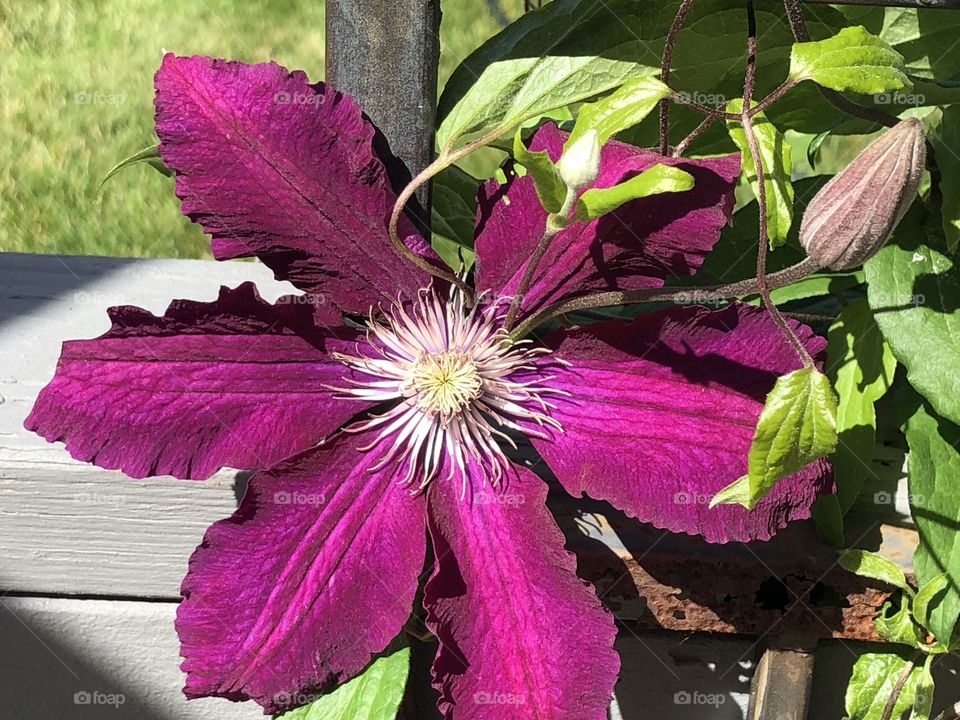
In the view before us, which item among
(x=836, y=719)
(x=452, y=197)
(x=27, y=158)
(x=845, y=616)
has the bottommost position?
(x=836, y=719)

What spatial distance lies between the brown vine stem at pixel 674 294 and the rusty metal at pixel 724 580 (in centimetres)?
18

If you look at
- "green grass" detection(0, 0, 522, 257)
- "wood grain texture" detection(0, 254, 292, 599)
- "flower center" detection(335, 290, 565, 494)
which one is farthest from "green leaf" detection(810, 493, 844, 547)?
"green grass" detection(0, 0, 522, 257)

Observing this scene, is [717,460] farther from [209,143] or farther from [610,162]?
[209,143]

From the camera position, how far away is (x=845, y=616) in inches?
30.8

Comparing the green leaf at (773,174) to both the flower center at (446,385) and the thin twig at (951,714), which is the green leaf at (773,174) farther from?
the thin twig at (951,714)

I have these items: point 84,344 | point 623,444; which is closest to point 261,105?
point 84,344

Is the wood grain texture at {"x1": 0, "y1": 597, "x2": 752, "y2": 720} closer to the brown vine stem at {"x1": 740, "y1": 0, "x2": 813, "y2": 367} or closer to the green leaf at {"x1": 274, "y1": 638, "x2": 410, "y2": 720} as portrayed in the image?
the green leaf at {"x1": 274, "y1": 638, "x2": 410, "y2": 720}

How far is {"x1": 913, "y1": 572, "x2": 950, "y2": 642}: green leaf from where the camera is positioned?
2.33 feet

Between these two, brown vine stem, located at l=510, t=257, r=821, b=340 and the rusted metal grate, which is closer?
brown vine stem, located at l=510, t=257, r=821, b=340

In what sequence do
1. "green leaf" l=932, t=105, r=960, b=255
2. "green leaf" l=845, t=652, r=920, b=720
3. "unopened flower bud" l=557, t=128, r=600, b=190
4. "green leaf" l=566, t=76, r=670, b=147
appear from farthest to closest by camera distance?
"green leaf" l=845, t=652, r=920, b=720
"green leaf" l=932, t=105, r=960, b=255
"green leaf" l=566, t=76, r=670, b=147
"unopened flower bud" l=557, t=128, r=600, b=190

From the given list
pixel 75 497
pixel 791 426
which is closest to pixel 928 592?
pixel 791 426

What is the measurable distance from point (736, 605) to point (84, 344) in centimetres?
50

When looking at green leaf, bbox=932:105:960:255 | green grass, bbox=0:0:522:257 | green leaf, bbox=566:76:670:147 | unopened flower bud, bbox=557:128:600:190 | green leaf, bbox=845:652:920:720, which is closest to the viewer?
unopened flower bud, bbox=557:128:600:190

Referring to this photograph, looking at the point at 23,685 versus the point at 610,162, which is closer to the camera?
the point at 610,162
